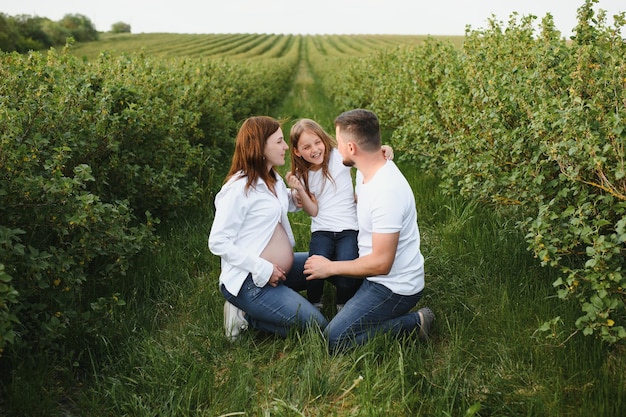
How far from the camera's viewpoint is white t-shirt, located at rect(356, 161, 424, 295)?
305 cm

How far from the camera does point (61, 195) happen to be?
296 cm

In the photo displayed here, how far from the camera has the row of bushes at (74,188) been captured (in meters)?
2.83

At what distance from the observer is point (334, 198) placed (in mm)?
3953

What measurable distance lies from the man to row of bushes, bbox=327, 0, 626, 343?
2.21 feet

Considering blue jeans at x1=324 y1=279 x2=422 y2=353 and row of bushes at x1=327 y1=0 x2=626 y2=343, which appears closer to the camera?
row of bushes at x1=327 y1=0 x2=626 y2=343

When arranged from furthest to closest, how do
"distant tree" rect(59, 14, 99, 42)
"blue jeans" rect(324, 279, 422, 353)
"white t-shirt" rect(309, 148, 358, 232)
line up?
"distant tree" rect(59, 14, 99, 42) < "white t-shirt" rect(309, 148, 358, 232) < "blue jeans" rect(324, 279, 422, 353)

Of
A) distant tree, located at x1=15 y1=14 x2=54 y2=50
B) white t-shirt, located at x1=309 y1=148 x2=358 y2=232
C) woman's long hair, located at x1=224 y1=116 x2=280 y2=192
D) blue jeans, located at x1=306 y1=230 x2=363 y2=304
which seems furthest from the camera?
distant tree, located at x1=15 y1=14 x2=54 y2=50

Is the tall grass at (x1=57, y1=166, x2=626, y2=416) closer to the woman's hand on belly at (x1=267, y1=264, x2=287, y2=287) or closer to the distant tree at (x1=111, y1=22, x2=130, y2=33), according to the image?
the woman's hand on belly at (x1=267, y1=264, x2=287, y2=287)

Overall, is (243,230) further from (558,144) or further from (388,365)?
(558,144)

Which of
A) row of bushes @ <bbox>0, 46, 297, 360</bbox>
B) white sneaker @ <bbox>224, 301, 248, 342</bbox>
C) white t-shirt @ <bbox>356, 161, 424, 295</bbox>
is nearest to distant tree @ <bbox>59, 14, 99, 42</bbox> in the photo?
row of bushes @ <bbox>0, 46, 297, 360</bbox>

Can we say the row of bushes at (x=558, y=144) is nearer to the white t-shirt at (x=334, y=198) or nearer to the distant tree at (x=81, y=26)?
the white t-shirt at (x=334, y=198)

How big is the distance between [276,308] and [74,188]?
4.72 feet

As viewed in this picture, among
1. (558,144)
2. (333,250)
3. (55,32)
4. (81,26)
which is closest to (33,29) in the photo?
(55,32)

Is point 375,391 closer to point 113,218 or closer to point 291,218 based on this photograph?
point 113,218
